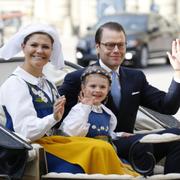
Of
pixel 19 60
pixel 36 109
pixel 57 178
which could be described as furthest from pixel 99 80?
pixel 19 60

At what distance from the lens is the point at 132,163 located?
13.9 ft

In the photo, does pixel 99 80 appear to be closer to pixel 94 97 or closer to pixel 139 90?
pixel 94 97

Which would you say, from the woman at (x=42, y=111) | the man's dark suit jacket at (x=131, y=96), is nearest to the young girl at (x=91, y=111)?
the woman at (x=42, y=111)

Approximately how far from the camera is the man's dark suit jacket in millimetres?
5020

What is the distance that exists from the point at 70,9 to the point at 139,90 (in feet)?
136

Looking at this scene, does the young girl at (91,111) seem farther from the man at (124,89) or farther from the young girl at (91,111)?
the man at (124,89)

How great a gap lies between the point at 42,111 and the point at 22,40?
47 cm

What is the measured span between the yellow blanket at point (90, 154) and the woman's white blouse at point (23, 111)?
0.12 metres

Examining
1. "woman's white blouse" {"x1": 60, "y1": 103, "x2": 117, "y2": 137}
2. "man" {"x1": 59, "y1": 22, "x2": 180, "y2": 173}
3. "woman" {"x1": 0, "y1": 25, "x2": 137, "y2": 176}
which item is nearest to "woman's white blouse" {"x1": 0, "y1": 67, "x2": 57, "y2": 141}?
"woman" {"x1": 0, "y1": 25, "x2": 137, "y2": 176}

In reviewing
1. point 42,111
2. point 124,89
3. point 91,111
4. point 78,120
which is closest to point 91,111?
point 91,111

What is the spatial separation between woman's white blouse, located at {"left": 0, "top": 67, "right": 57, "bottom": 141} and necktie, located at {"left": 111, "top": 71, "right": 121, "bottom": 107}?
76 cm

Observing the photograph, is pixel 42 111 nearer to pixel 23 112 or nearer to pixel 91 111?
pixel 23 112

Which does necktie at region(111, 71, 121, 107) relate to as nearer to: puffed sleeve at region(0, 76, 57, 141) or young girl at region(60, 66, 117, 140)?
young girl at region(60, 66, 117, 140)

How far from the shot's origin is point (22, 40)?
4691 mm
